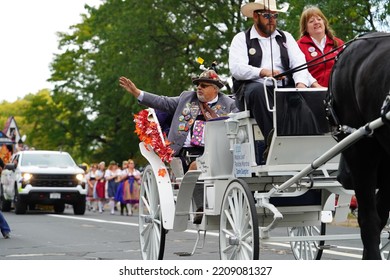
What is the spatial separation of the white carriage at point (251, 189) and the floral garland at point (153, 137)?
5.1 inches

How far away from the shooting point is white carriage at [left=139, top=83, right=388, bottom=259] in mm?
7988

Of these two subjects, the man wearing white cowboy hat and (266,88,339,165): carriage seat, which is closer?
(266,88,339,165): carriage seat

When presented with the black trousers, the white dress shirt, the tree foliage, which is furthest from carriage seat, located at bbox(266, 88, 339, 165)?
the tree foliage

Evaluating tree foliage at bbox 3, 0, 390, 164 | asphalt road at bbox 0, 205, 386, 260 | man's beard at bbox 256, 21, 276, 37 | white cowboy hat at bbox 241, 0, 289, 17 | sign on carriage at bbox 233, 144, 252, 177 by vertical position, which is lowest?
asphalt road at bbox 0, 205, 386, 260

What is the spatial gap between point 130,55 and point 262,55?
30.7m

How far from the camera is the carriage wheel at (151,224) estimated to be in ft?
32.0

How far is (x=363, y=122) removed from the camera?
723 cm

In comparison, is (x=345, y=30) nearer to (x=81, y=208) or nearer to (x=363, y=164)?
(x=81, y=208)

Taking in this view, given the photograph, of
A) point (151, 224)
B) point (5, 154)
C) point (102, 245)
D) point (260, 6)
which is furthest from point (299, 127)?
point (5, 154)

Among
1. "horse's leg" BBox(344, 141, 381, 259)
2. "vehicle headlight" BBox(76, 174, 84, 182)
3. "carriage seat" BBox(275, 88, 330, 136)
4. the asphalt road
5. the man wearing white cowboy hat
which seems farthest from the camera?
"vehicle headlight" BBox(76, 174, 84, 182)

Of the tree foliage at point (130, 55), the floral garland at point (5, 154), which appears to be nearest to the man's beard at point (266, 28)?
the tree foliage at point (130, 55)

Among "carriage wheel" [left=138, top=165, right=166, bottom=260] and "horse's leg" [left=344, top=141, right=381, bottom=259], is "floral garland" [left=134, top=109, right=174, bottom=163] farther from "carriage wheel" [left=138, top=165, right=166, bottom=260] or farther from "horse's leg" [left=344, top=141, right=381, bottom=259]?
"horse's leg" [left=344, top=141, right=381, bottom=259]

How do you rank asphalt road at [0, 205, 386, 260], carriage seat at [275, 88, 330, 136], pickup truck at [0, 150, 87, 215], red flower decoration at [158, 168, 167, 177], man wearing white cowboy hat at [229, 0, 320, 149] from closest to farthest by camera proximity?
1. carriage seat at [275, 88, 330, 136]
2. man wearing white cowboy hat at [229, 0, 320, 149]
3. red flower decoration at [158, 168, 167, 177]
4. asphalt road at [0, 205, 386, 260]
5. pickup truck at [0, 150, 87, 215]

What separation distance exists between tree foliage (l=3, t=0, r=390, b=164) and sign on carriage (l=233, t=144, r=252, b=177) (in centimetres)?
1297
